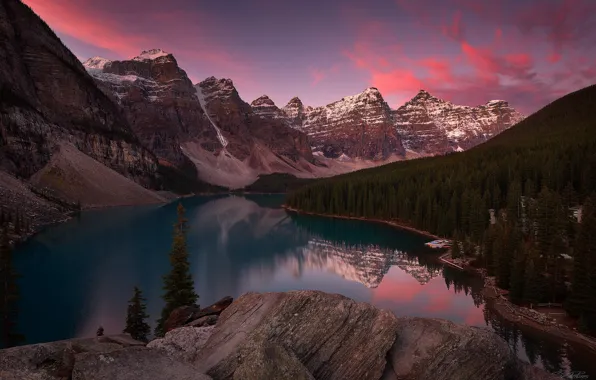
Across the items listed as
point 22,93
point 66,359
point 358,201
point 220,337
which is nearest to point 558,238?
point 220,337

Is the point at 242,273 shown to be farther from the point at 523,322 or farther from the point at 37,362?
the point at 37,362

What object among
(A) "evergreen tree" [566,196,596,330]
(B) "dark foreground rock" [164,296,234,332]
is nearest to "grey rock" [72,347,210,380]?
(B) "dark foreground rock" [164,296,234,332]

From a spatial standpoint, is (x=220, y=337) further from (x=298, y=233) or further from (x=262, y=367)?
(x=298, y=233)

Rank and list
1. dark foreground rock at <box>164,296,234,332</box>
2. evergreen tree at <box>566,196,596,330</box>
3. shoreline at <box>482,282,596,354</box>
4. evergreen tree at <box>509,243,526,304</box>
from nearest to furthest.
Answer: dark foreground rock at <box>164,296,234,332</box>
shoreline at <box>482,282,596,354</box>
evergreen tree at <box>566,196,596,330</box>
evergreen tree at <box>509,243,526,304</box>

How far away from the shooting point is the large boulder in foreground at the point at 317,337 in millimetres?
11000

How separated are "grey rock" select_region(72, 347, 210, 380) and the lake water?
3324 cm

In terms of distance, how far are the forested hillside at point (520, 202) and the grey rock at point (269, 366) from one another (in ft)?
134

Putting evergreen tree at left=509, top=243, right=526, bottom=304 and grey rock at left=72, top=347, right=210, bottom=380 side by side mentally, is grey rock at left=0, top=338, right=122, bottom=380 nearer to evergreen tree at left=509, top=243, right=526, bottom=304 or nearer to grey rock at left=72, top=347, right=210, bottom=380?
grey rock at left=72, top=347, right=210, bottom=380

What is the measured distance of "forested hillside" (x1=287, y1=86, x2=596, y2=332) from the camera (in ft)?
153

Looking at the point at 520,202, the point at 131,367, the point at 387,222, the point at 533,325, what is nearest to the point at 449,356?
the point at 131,367

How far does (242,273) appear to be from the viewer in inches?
2712

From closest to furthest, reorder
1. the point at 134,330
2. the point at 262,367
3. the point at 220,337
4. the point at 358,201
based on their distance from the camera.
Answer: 1. the point at 262,367
2. the point at 220,337
3. the point at 134,330
4. the point at 358,201

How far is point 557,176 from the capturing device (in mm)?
97875

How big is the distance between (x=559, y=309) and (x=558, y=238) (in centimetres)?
1881
